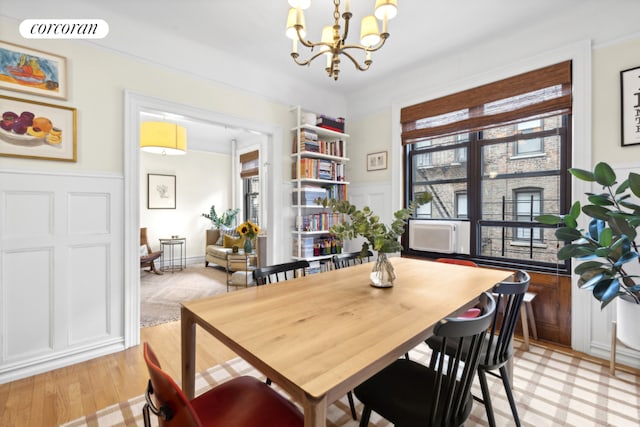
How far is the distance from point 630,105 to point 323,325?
2.85 metres

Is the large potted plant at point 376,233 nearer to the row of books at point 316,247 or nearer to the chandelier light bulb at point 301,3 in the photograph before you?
the chandelier light bulb at point 301,3

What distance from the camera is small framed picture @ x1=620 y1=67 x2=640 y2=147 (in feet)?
7.29

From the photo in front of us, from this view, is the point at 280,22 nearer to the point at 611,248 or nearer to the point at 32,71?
the point at 32,71

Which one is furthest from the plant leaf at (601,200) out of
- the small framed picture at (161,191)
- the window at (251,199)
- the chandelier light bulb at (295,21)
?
the small framed picture at (161,191)

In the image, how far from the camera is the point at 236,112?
3.21m

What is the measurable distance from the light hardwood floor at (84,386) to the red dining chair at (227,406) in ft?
4.05

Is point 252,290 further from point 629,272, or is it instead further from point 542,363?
point 629,272

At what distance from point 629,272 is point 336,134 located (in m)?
3.09

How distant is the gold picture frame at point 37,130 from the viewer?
2076mm

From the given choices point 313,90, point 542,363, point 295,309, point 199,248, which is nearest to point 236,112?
point 313,90

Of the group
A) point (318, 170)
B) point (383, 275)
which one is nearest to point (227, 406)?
point (383, 275)

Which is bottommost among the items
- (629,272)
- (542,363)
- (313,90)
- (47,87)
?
(542,363)

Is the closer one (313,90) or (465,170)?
(465,170)

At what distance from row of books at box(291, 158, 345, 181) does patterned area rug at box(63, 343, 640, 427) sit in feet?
7.03
